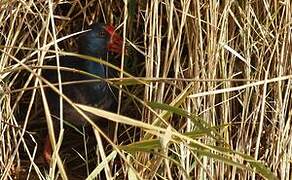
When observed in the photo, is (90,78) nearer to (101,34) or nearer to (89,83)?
(89,83)

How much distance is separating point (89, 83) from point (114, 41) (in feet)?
0.74

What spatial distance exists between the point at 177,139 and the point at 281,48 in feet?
2.58

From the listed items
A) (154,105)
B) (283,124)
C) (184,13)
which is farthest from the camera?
(283,124)

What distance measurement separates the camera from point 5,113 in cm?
236

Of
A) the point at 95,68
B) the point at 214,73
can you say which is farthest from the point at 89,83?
the point at 214,73

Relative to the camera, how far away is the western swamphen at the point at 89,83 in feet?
9.37

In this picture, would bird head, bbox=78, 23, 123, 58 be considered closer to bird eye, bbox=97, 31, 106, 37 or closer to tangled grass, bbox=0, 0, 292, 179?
bird eye, bbox=97, 31, 106, 37

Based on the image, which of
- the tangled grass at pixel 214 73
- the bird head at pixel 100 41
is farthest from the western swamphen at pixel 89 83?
the tangled grass at pixel 214 73

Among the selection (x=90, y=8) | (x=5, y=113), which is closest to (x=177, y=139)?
(x=5, y=113)

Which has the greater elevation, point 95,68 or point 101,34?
point 101,34

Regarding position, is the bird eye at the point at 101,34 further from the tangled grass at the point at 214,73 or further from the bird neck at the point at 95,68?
the tangled grass at the point at 214,73

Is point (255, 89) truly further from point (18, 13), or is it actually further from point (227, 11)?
point (18, 13)

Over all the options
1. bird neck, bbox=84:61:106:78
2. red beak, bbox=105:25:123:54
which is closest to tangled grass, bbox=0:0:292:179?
red beak, bbox=105:25:123:54

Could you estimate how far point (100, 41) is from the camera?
3.10m
